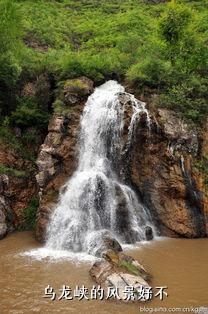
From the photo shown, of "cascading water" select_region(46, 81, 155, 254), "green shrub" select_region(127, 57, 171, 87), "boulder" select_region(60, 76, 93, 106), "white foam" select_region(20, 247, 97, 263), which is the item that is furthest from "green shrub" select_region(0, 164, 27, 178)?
"green shrub" select_region(127, 57, 171, 87)

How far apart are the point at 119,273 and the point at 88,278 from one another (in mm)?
1366

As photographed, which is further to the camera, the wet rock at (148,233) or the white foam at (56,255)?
the wet rock at (148,233)

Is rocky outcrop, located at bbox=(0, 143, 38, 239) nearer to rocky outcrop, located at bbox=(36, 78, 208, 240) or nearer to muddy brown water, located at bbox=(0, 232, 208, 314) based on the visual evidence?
muddy brown water, located at bbox=(0, 232, 208, 314)

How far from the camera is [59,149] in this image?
21406 mm

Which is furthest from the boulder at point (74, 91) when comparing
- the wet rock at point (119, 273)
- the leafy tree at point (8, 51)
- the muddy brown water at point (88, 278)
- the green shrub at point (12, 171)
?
the wet rock at point (119, 273)

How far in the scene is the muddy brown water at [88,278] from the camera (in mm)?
12602

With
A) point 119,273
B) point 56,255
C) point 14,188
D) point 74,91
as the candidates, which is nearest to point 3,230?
point 14,188

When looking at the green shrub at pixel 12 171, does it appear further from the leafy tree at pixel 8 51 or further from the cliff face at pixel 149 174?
the leafy tree at pixel 8 51

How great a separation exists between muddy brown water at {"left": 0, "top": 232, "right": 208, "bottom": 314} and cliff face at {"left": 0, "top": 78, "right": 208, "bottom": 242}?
132 cm

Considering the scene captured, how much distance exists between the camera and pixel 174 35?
27.0 meters

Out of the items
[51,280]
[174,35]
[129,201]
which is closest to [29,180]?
[129,201]

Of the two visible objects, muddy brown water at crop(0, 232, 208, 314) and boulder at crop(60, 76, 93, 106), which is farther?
boulder at crop(60, 76, 93, 106)

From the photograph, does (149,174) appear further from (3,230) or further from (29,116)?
(3,230)

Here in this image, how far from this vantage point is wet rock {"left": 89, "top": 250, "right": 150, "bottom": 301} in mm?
13344
